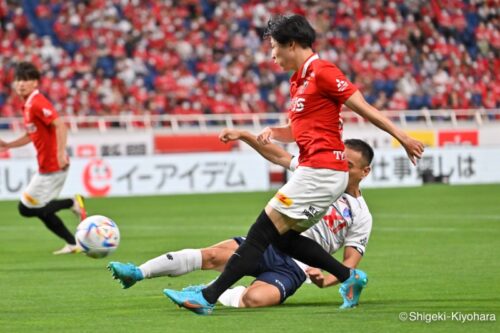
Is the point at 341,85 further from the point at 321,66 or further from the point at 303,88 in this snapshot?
the point at 303,88

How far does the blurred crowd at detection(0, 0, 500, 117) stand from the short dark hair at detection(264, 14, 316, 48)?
22608 millimetres

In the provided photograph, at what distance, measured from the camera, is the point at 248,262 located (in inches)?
304

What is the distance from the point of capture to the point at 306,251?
8039mm

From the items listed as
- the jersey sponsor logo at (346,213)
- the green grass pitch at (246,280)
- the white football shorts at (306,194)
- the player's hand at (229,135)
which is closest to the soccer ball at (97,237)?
the green grass pitch at (246,280)

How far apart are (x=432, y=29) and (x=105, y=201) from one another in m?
17.3

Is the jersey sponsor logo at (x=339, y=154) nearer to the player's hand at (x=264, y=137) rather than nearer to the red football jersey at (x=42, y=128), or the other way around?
the player's hand at (x=264, y=137)

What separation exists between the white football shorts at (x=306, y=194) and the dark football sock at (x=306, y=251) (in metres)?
0.26

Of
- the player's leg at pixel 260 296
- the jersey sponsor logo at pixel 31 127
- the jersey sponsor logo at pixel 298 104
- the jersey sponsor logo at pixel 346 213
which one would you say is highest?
the jersey sponsor logo at pixel 298 104

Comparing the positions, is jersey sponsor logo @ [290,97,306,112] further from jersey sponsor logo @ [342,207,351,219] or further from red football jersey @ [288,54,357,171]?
jersey sponsor logo @ [342,207,351,219]

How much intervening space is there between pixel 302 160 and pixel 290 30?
2.88 feet

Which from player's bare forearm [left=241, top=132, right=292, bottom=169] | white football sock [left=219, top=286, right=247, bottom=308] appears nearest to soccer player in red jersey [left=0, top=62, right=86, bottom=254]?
player's bare forearm [left=241, top=132, right=292, bottom=169]

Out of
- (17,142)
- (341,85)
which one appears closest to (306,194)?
(341,85)

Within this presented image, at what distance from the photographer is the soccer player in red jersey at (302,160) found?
7719mm

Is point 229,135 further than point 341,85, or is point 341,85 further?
point 229,135
